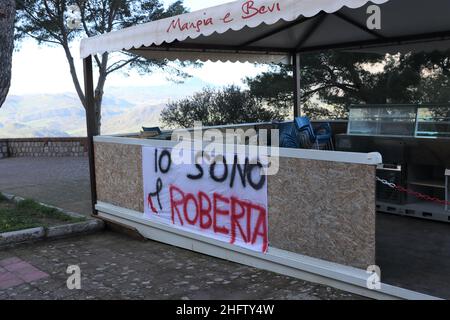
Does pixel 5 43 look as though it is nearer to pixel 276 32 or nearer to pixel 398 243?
pixel 276 32

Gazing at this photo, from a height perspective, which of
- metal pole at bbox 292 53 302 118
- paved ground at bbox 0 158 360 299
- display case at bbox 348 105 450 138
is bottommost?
paved ground at bbox 0 158 360 299

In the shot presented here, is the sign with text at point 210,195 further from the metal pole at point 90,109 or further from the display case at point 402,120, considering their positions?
the display case at point 402,120

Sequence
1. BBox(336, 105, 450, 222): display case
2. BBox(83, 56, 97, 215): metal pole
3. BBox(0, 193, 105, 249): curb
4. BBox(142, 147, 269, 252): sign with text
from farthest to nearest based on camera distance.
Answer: BBox(83, 56, 97, 215): metal pole < BBox(0, 193, 105, 249): curb < BBox(336, 105, 450, 222): display case < BBox(142, 147, 269, 252): sign with text

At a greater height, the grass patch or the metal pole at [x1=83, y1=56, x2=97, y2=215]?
the metal pole at [x1=83, y1=56, x2=97, y2=215]

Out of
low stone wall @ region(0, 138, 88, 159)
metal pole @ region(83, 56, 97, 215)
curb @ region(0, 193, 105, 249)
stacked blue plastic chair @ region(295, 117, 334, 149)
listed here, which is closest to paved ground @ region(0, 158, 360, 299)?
curb @ region(0, 193, 105, 249)

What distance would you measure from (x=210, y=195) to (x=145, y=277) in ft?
3.58

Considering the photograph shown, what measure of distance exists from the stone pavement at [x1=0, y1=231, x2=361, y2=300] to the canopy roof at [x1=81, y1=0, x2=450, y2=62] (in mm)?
2369

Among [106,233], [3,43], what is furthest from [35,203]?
[3,43]

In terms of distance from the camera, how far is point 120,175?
647 cm

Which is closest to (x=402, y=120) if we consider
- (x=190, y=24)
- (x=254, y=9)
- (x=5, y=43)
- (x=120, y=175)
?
(x=254, y=9)

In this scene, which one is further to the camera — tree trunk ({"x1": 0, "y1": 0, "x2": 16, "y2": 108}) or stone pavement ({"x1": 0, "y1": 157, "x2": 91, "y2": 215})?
stone pavement ({"x1": 0, "y1": 157, "x2": 91, "y2": 215})

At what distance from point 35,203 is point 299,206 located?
508 centimetres

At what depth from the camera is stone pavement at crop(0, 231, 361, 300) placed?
4219 mm

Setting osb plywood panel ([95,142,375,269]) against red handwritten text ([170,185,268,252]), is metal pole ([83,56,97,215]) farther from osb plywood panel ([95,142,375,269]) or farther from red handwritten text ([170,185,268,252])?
osb plywood panel ([95,142,375,269])
